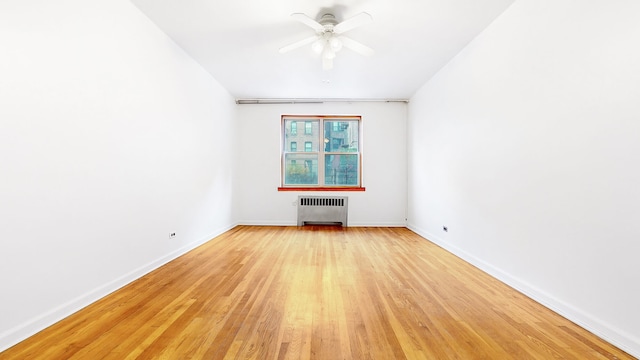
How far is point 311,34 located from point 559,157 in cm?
250

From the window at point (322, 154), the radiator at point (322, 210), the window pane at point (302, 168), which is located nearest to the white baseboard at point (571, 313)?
the radiator at point (322, 210)

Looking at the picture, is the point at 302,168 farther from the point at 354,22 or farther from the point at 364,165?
the point at 354,22

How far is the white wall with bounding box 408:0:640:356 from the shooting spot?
4.90 ft

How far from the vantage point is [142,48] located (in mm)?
2543

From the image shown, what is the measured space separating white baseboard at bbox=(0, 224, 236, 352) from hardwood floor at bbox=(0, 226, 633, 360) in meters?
0.05

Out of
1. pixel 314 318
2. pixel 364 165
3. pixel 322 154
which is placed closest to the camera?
pixel 314 318

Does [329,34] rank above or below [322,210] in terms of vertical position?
above

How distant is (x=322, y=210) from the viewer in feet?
17.4

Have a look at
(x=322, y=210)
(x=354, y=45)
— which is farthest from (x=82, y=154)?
(x=322, y=210)

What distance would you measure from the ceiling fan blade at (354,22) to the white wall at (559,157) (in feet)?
4.23

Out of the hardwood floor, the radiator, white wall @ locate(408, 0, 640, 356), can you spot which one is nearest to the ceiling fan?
white wall @ locate(408, 0, 640, 356)

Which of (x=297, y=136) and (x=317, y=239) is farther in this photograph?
(x=297, y=136)

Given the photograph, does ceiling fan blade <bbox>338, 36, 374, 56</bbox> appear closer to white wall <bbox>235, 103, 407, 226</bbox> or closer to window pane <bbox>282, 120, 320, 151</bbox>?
white wall <bbox>235, 103, 407, 226</bbox>

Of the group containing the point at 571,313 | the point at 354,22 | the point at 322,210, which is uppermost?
the point at 354,22
